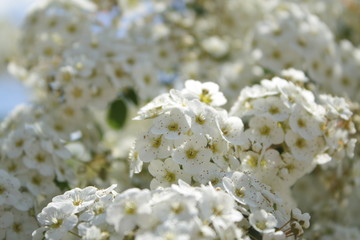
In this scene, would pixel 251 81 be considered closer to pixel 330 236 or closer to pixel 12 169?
pixel 330 236

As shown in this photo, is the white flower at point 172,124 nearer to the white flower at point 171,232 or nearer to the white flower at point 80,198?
the white flower at point 80,198

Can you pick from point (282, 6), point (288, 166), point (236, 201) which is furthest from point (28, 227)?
point (282, 6)

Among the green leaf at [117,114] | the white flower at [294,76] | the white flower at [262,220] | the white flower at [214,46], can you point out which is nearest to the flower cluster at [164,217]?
the white flower at [262,220]

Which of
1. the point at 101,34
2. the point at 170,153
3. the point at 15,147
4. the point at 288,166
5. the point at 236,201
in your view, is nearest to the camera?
the point at 236,201

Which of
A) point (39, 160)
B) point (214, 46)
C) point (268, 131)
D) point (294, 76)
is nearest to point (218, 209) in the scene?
point (268, 131)

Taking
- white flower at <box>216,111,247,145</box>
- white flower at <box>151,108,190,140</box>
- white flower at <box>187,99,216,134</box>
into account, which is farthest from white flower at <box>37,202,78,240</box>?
white flower at <box>216,111,247,145</box>
